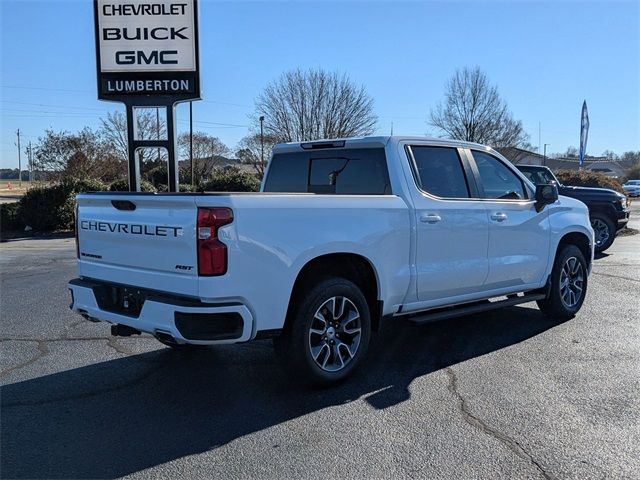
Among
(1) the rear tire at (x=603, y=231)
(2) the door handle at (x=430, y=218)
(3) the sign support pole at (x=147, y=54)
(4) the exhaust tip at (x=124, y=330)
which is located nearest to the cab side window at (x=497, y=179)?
(2) the door handle at (x=430, y=218)

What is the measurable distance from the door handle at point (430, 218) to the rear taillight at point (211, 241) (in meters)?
1.94

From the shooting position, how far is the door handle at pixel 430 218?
5035 millimetres

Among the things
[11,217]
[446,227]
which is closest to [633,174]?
[11,217]

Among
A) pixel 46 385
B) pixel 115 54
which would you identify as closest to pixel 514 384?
pixel 46 385

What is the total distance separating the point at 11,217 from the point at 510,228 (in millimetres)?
17966

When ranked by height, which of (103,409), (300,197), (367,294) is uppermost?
(300,197)

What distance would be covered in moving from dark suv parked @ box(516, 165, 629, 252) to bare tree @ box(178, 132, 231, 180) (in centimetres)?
3159

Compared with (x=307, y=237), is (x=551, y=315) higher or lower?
lower

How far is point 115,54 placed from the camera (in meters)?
12.0

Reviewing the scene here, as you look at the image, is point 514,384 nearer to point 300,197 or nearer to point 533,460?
point 533,460

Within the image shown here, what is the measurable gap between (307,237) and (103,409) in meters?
1.93

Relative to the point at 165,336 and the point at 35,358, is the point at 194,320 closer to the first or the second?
the point at 165,336

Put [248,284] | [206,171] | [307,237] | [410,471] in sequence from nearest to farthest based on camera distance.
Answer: [410,471] < [248,284] < [307,237] < [206,171]

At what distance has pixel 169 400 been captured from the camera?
4359 mm
